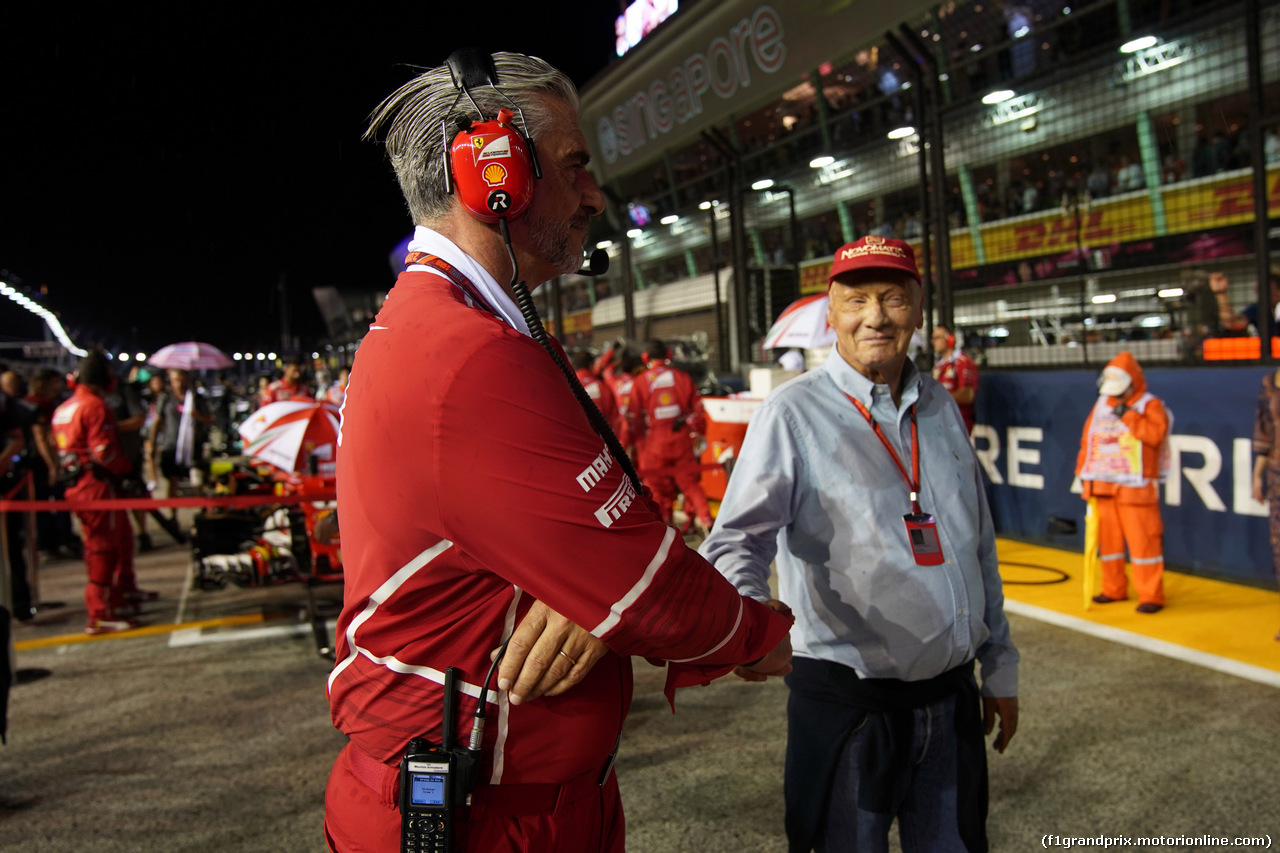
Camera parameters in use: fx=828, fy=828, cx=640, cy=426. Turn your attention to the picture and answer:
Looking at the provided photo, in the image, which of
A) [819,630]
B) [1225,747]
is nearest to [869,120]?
[1225,747]

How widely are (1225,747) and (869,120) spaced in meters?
7.62

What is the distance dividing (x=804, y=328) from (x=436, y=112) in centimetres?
732

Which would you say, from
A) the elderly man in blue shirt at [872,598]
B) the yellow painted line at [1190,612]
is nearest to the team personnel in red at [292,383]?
the yellow painted line at [1190,612]

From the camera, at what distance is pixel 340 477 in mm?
1167

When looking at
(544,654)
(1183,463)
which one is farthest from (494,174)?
(1183,463)

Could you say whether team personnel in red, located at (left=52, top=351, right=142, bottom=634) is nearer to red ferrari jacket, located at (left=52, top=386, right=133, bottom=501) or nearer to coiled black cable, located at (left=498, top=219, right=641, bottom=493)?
red ferrari jacket, located at (left=52, top=386, right=133, bottom=501)

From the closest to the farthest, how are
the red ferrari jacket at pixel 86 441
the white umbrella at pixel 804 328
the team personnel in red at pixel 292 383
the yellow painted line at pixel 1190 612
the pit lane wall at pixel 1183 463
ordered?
1. the yellow painted line at pixel 1190 612
2. the pit lane wall at pixel 1183 463
3. the red ferrari jacket at pixel 86 441
4. the white umbrella at pixel 804 328
5. the team personnel in red at pixel 292 383

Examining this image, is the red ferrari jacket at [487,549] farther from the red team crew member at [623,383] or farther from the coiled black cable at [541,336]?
the red team crew member at [623,383]

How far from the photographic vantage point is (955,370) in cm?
842

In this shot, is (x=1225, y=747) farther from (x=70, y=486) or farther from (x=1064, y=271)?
(x=1064, y=271)

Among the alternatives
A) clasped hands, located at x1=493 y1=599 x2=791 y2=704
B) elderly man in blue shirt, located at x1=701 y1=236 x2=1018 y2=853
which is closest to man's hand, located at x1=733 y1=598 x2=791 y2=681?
clasped hands, located at x1=493 y1=599 x2=791 y2=704

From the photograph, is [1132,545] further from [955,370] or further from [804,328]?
[804,328]

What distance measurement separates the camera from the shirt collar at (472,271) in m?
1.17

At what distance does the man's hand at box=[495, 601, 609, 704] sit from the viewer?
3.45 feet
